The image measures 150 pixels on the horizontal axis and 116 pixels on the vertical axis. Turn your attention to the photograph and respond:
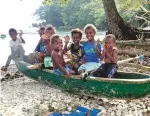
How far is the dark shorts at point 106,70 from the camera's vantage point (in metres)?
6.72

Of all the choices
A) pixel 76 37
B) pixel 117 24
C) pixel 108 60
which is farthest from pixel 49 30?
pixel 117 24

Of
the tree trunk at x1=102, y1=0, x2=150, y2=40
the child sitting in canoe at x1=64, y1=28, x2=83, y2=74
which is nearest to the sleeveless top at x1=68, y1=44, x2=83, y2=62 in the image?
the child sitting in canoe at x1=64, y1=28, x2=83, y2=74

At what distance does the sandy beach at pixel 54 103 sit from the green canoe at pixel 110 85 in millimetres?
256

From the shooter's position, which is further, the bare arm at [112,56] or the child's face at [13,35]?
the child's face at [13,35]

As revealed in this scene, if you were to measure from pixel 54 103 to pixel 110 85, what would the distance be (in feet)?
4.58

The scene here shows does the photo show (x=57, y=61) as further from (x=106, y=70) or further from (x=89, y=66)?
(x=106, y=70)

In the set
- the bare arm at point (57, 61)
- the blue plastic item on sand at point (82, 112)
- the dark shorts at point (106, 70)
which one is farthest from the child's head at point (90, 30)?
the blue plastic item on sand at point (82, 112)

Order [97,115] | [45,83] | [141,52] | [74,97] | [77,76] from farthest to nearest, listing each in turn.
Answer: [141,52]
[45,83]
[74,97]
[77,76]
[97,115]

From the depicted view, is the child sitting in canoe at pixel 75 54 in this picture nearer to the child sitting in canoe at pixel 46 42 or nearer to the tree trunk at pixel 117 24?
the child sitting in canoe at pixel 46 42

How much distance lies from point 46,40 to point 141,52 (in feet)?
18.5

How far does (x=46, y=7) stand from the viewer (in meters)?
84.5

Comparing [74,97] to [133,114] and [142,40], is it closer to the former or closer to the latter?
[133,114]

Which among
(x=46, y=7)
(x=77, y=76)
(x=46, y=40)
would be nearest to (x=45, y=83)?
(x=46, y=40)

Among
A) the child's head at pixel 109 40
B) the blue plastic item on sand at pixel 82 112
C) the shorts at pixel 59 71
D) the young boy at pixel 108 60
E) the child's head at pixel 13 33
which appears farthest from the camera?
the child's head at pixel 13 33
